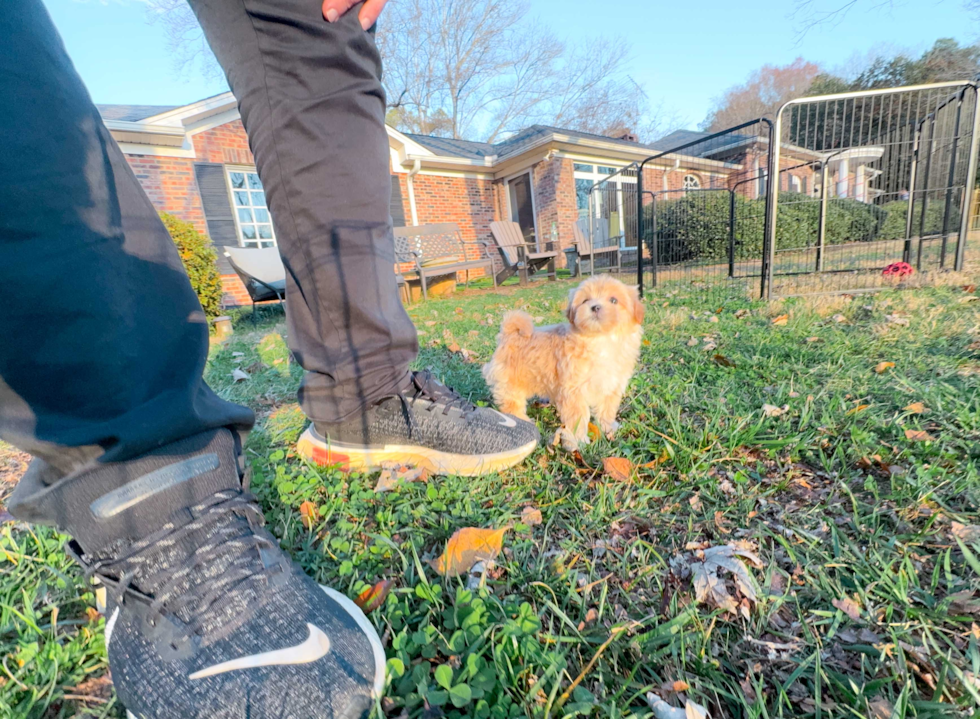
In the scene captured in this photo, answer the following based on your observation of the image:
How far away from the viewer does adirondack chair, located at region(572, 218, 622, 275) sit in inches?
438

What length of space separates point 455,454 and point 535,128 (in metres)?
16.5

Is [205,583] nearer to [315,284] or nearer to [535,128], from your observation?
[315,284]

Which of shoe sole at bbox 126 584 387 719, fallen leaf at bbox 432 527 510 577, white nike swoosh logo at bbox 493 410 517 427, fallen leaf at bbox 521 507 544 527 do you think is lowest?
fallen leaf at bbox 521 507 544 527

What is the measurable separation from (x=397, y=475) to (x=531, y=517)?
557mm

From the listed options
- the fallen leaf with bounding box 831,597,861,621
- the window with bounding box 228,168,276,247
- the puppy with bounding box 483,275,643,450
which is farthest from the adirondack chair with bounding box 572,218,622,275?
the fallen leaf with bounding box 831,597,861,621

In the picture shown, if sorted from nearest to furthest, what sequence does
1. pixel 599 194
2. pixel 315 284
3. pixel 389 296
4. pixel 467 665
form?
pixel 467 665 < pixel 315 284 < pixel 389 296 < pixel 599 194

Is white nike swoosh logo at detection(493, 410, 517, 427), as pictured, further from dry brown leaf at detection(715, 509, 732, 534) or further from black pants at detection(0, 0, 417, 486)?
dry brown leaf at detection(715, 509, 732, 534)

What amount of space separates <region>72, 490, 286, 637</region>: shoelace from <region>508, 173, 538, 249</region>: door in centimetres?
1393

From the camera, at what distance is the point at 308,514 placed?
1444 mm

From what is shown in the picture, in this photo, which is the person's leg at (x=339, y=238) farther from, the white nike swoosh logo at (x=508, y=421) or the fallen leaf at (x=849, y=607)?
the fallen leaf at (x=849, y=607)

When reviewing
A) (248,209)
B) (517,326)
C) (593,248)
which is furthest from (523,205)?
(517,326)

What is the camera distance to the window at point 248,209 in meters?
10.1

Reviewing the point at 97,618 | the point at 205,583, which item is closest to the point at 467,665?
the point at 205,583

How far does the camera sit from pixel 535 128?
51.0 ft
